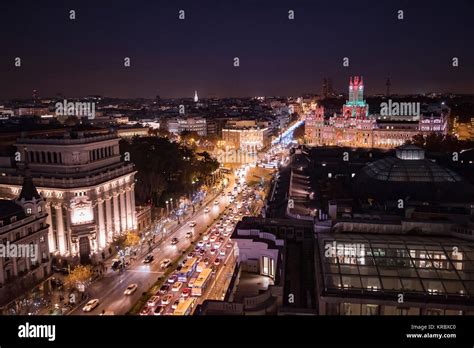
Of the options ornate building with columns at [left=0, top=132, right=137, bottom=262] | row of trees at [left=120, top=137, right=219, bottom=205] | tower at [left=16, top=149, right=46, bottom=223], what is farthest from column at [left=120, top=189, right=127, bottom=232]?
row of trees at [left=120, top=137, right=219, bottom=205]

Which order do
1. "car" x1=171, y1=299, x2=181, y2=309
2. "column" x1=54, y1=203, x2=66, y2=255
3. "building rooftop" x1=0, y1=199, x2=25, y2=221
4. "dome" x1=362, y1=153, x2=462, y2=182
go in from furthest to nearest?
"dome" x1=362, y1=153, x2=462, y2=182 < "column" x1=54, y1=203, x2=66, y2=255 < "building rooftop" x1=0, y1=199, x2=25, y2=221 < "car" x1=171, y1=299, x2=181, y2=309

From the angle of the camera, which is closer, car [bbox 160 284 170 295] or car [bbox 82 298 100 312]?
car [bbox 82 298 100 312]

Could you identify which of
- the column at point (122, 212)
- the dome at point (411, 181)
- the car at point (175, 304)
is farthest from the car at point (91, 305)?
the dome at point (411, 181)

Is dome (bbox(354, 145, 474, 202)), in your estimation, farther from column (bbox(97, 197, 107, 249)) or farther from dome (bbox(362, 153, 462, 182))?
column (bbox(97, 197, 107, 249))

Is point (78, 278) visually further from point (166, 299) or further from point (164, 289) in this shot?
point (166, 299)

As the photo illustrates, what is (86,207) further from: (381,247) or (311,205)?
(381,247)

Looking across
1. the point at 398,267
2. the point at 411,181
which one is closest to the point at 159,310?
the point at 398,267
